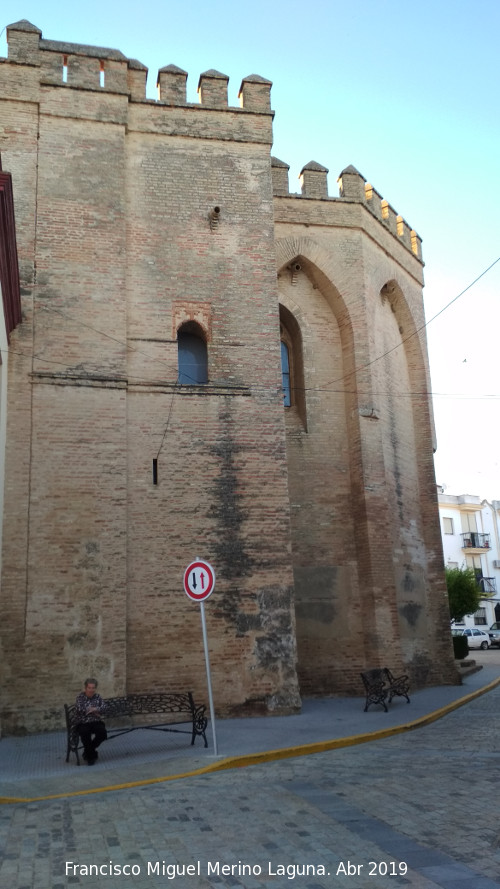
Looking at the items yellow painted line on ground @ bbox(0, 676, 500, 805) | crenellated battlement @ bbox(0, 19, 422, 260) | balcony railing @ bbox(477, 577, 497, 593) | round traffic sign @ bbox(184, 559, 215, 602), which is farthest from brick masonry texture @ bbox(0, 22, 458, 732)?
balcony railing @ bbox(477, 577, 497, 593)

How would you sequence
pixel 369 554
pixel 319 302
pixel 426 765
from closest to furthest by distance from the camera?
pixel 426 765, pixel 369 554, pixel 319 302

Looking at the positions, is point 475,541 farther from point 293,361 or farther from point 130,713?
point 130,713

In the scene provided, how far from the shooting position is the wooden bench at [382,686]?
11.7 m

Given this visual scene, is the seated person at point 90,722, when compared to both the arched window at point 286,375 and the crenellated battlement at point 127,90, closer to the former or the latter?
the arched window at point 286,375

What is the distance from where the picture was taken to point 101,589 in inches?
424

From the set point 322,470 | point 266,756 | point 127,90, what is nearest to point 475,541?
point 322,470

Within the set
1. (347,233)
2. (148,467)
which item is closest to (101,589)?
(148,467)

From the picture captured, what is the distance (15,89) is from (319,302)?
23.2 ft

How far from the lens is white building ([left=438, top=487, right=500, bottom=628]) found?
155ft

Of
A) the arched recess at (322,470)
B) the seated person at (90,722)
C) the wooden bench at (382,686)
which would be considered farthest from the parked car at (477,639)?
the seated person at (90,722)

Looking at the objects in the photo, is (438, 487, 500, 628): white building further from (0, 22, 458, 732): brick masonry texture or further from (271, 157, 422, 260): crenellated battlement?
(0, 22, 458, 732): brick masonry texture

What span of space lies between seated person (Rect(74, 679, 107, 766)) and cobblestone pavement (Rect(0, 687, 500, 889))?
1.33 m

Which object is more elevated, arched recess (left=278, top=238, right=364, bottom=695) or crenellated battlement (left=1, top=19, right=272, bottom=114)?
crenellated battlement (left=1, top=19, right=272, bottom=114)

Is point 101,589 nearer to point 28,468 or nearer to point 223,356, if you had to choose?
point 28,468
